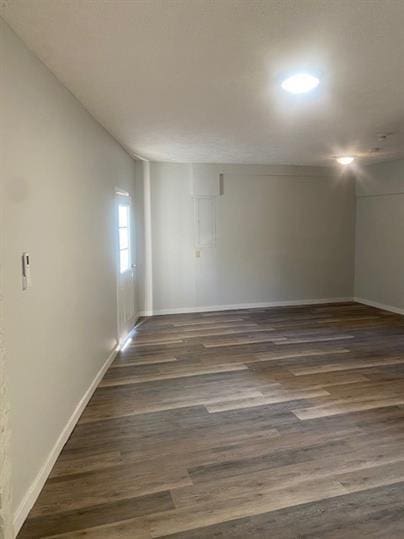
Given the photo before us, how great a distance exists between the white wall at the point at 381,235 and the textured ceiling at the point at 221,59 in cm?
249

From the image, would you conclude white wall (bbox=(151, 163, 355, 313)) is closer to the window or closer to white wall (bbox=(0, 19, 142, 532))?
the window


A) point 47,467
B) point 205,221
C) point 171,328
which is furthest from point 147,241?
point 47,467

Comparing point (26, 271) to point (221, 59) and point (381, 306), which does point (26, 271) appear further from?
point (381, 306)

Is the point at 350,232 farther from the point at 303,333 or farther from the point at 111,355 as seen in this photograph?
the point at 111,355

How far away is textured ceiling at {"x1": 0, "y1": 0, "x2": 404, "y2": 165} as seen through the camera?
163 centimetres

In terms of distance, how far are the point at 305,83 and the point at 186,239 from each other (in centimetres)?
389

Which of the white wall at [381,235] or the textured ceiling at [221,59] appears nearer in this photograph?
the textured ceiling at [221,59]

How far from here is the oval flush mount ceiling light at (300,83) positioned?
94.0 inches

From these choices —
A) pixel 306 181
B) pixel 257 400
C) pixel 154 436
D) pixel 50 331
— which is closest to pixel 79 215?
pixel 50 331

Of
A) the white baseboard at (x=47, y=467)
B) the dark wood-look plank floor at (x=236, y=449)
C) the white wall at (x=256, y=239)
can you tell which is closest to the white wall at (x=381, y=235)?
the white wall at (x=256, y=239)

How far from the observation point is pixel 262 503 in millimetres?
1993

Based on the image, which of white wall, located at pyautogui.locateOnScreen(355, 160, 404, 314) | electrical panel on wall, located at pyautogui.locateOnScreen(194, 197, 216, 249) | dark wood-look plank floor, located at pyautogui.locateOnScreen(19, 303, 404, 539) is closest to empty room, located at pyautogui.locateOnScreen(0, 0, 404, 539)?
dark wood-look plank floor, located at pyautogui.locateOnScreen(19, 303, 404, 539)

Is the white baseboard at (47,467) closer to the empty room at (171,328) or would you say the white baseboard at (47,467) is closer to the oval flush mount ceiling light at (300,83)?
the empty room at (171,328)

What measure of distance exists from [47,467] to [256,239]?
195 inches
